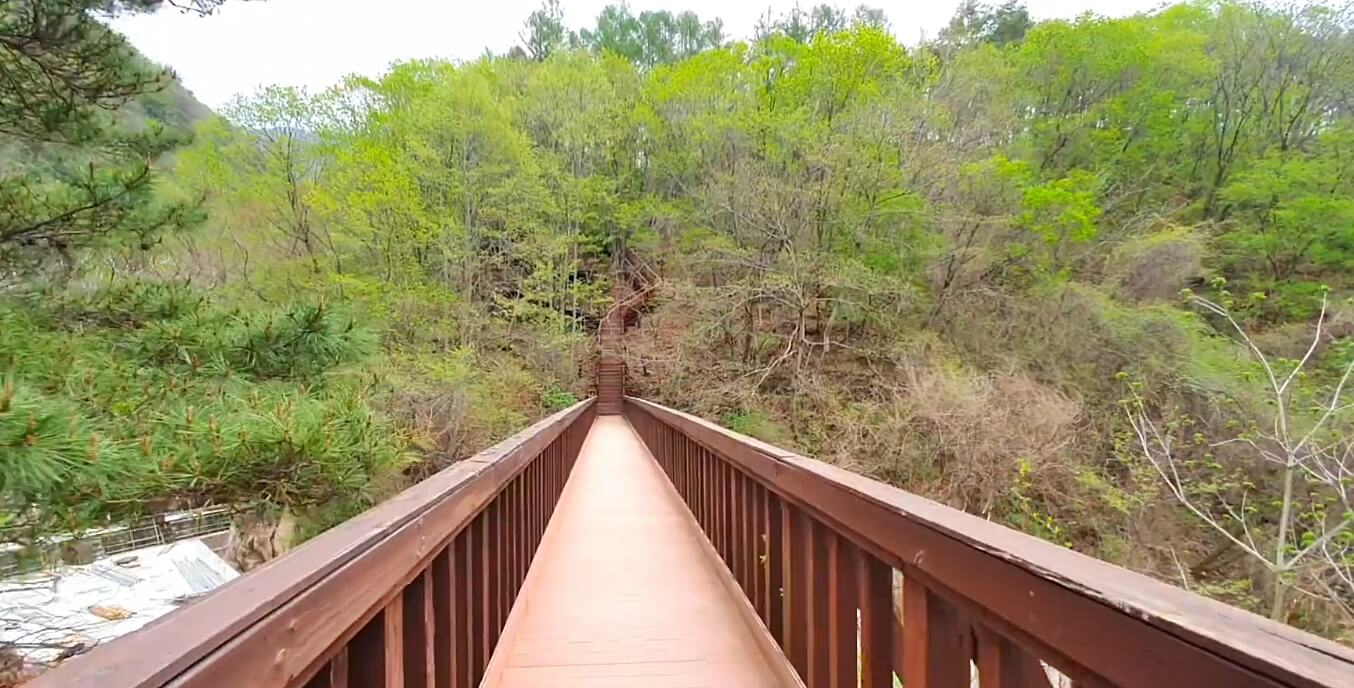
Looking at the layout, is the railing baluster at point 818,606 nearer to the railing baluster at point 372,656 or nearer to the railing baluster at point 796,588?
the railing baluster at point 796,588

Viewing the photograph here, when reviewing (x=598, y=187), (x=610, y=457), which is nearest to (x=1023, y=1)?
(x=598, y=187)

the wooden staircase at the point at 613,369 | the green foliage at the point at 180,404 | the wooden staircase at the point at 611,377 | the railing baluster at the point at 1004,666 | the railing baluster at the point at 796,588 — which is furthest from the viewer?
the wooden staircase at the point at 611,377

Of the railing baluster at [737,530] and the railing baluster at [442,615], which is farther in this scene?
the railing baluster at [737,530]

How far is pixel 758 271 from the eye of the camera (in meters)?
14.5

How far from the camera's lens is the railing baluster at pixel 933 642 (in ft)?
4.05

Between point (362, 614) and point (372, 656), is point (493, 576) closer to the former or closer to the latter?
point (372, 656)

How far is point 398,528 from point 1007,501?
34.8 feet

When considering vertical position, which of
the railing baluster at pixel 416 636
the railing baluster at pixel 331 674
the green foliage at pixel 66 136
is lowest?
the railing baluster at pixel 416 636

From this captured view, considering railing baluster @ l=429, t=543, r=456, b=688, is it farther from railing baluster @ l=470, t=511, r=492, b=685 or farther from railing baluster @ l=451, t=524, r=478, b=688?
railing baluster @ l=470, t=511, r=492, b=685

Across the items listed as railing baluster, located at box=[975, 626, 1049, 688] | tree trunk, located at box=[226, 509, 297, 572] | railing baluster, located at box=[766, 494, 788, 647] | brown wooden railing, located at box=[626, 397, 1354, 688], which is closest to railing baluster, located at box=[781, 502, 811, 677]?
brown wooden railing, located at box=[626, 397, 1354, 688]

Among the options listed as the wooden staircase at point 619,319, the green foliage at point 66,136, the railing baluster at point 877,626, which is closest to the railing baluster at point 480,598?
the railing baluster at point 877,626

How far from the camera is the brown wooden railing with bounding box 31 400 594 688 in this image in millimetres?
662

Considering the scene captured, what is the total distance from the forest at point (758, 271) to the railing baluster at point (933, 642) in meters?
2.85

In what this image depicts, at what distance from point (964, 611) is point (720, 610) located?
6.84 ft
